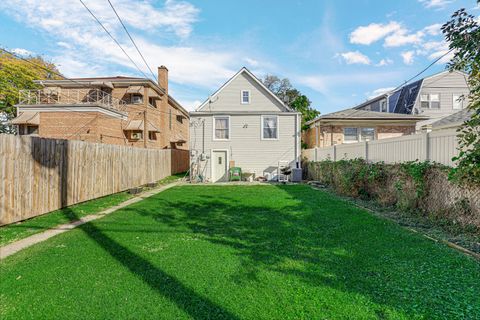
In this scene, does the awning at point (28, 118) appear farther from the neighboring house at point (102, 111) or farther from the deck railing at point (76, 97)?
the deck railing at point (76, 97)

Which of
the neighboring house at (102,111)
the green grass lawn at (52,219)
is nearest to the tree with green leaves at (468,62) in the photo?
the green grass lawn at (52,219)

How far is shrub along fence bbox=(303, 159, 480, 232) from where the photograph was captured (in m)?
5.00

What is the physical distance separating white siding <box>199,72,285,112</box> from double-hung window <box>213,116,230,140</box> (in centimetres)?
89

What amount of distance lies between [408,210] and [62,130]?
22078mm

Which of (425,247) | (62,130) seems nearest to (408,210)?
(425,247)

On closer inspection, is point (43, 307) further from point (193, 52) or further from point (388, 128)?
point (388, 128)

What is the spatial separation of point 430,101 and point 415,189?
64.2ft

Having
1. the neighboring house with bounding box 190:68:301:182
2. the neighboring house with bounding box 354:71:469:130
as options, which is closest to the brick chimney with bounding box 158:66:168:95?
the neighboring house with bounding box 190:68:301:182

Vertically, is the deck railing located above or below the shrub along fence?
above

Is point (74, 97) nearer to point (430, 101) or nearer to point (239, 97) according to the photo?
point (239, 97)

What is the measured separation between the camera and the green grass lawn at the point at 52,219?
543cm

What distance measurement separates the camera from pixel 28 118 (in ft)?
65.1

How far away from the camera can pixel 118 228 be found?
587 centimetres

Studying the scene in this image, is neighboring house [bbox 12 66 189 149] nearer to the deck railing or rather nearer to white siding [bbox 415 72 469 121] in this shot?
the deck railing
